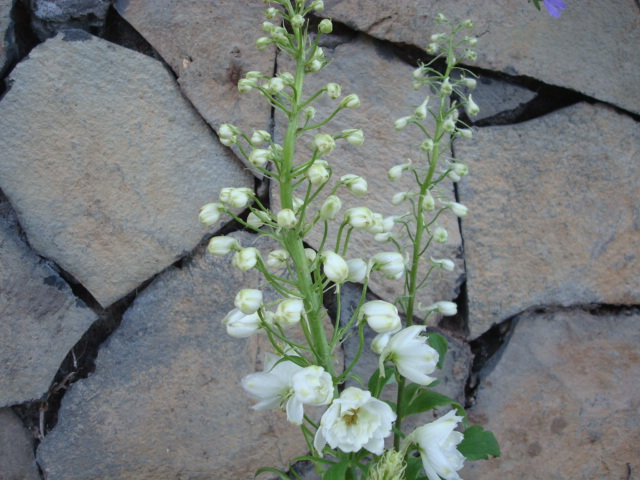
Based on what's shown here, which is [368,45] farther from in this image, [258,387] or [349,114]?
[258,387]

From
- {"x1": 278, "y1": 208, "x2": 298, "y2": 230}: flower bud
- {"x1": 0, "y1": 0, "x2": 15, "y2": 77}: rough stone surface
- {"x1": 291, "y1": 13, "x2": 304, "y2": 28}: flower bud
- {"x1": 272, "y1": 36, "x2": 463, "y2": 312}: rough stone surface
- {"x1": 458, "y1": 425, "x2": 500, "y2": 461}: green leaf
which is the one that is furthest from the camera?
{"x1": 272, "y1": 36, "x2": 463, "y2": 312}: rough stone surface

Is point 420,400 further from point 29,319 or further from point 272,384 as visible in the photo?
point 29,319

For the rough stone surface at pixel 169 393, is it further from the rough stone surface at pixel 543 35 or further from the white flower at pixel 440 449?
the rough stone surface at pixel 543 35

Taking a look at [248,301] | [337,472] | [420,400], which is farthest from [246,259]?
[420,400]

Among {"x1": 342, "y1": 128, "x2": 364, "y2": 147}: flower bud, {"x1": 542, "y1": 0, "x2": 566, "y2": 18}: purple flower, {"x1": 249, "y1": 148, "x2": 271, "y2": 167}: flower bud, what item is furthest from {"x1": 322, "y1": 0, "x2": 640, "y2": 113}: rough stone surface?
{"x1": 249, "y1": 148, "x2": 271, "y2": 167}: flower bud

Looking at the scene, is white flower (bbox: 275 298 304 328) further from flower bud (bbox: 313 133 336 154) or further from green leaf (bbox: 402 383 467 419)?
green leaf (bbox: 402 383 467 419)

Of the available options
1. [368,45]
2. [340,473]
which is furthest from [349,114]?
[340,473]
